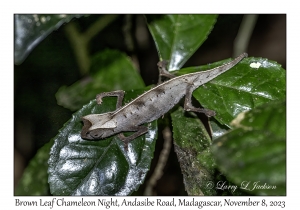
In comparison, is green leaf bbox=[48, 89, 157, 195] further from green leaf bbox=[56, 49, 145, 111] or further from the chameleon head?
green leaf bbox=[56, 49, 145, 111]

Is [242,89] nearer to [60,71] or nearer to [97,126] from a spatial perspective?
[97,126]

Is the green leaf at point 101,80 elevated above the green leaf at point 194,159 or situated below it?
Answer: above

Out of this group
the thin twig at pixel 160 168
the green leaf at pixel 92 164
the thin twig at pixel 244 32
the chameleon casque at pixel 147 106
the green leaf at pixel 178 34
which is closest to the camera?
the green leaf at pixel 92 164

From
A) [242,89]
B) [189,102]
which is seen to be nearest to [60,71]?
[189,102]

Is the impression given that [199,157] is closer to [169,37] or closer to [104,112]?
[104,112]

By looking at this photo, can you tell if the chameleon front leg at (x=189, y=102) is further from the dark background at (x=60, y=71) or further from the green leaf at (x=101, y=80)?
the dark background at (x=60, y=71)

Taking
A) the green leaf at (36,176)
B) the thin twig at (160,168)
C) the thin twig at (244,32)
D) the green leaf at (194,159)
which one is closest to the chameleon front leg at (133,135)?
the green leaf at (194,159)
